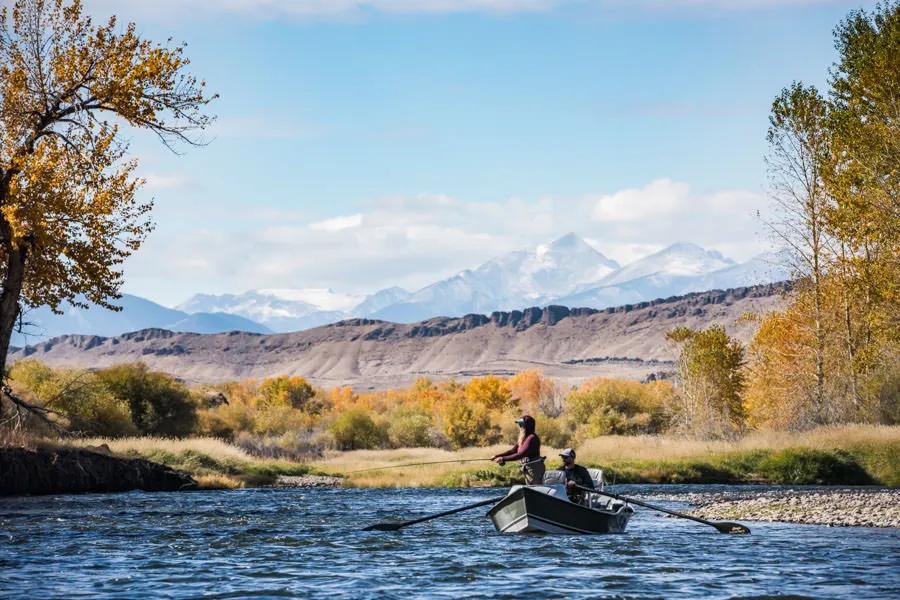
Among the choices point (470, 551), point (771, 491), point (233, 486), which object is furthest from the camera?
point (233, 486)

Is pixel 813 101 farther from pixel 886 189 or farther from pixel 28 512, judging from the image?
pixel 28 512

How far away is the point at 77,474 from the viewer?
37.9 m

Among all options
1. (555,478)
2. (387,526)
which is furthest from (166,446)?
(555,478)

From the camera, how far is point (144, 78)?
31.3 meters

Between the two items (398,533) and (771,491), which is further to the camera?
(771,491)

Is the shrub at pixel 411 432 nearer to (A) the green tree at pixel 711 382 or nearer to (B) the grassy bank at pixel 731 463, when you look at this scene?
(B) the grassy bank at pixel 731 463

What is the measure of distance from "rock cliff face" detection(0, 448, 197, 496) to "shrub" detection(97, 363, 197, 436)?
61.1 ft

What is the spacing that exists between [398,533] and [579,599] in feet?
34.7

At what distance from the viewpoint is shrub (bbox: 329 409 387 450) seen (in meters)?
78.9

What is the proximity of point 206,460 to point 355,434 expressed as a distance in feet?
97.1

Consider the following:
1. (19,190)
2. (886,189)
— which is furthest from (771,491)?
(19,190)

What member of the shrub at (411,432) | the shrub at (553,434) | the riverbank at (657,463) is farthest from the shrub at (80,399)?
the shrub at (553,434)

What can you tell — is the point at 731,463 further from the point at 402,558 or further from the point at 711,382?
the point at 402,558

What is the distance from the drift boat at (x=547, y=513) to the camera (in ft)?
78.0
